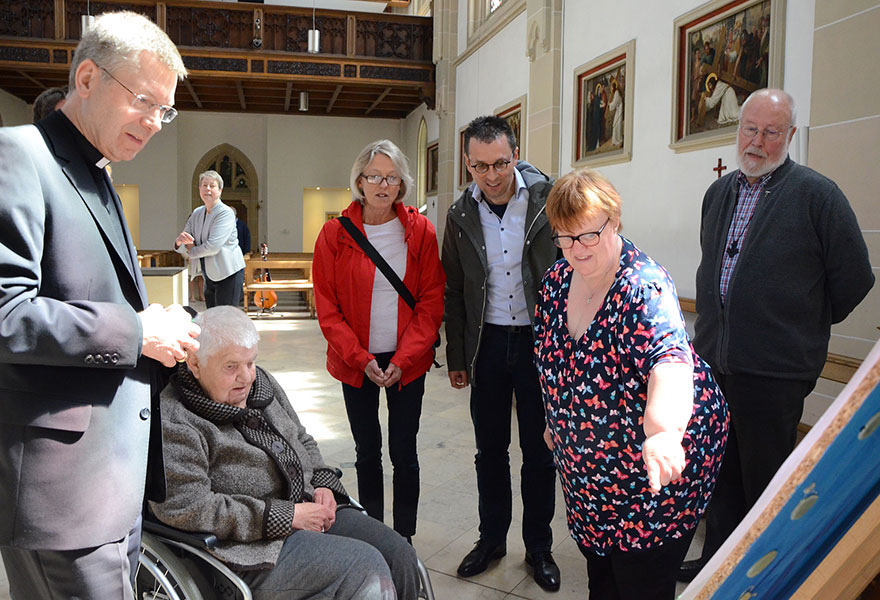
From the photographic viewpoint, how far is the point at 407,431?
2971 millimetres

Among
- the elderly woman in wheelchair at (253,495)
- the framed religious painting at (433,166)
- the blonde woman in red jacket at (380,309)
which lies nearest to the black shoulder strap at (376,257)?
the blonde woman in red jacket at (380,309)

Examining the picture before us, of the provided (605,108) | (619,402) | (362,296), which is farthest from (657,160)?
(619,402)

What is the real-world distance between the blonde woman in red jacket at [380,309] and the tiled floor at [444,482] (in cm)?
56

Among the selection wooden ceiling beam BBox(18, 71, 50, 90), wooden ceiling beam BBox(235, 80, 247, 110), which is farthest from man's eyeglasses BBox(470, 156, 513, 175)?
wooden ceiling beam BBox(18, 71, 50, 90)

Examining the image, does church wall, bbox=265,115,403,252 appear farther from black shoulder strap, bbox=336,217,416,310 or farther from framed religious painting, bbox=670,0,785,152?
black shoulder strap, bbox=336,217,416,310

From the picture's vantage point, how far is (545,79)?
8.03 meters

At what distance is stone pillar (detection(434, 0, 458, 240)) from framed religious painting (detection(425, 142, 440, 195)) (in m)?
0.82

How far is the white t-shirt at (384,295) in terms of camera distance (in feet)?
9.61

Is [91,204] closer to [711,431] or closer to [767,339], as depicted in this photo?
[711,431]

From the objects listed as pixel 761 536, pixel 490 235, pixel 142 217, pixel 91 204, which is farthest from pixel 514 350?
pixel 142 217

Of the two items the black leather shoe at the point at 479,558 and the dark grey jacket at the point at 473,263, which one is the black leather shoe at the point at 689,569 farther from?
the dark grey jacket at the point at 473,263

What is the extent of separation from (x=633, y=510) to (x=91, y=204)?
1.42m

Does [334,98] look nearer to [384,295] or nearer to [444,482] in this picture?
[444,482]

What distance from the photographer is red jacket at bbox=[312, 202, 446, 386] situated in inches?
113
